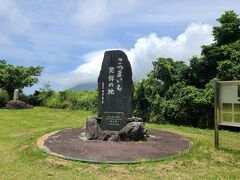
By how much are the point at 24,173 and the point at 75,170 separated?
1090 millimetres

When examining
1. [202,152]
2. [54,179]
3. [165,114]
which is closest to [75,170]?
[54,179]

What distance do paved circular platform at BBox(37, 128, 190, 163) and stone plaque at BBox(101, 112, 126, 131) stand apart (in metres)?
0.91

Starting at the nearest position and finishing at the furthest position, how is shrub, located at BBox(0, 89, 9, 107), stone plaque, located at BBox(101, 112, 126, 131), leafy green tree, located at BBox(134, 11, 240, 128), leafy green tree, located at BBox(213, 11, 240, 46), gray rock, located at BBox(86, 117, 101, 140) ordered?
gray rock, located at BBox(86, 117, 101, 140) < stone plaque, located at BBox(101, 112, 126, 131) < leafy green tree, located at BBox(134, 11, 240, 128) < leafy green tree, located at BBox(213, 11, 240, 46) < shrub, located at BBox(0, 89, 9, 107)

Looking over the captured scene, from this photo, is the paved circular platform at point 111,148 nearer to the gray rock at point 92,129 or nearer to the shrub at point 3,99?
the gray rock at point 92,129

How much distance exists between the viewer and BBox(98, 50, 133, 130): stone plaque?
10883mm

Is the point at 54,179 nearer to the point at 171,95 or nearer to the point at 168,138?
the point at 168,138

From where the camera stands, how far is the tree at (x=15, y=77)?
92.4 feet

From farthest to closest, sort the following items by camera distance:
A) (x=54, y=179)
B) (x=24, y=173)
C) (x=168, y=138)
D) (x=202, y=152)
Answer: (x=168, y=138), (x=202, y=152), (x=24, y=173), (x=54, y=179)

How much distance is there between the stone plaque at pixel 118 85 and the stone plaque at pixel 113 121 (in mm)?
194

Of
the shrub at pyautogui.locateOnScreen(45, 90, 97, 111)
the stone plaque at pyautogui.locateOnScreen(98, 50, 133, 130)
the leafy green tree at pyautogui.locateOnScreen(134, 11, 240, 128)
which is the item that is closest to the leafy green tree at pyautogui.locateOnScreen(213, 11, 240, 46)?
the leafy green tree at pyautogui.locateOnScreen(134, 11, 240, 128)

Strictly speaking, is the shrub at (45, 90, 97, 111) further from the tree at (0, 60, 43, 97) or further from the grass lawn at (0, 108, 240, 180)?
the grass lawn at (0, 108, 240, 180)

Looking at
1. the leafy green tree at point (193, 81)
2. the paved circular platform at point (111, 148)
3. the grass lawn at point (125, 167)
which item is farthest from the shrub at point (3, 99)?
the grass lawn at point (125, 167)

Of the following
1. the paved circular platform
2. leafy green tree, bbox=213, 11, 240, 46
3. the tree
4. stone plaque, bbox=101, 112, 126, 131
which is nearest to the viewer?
the paved circular platform

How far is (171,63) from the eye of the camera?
17.1 m
